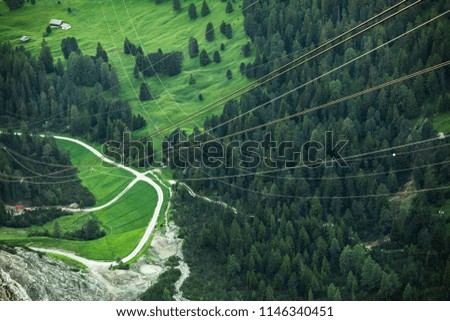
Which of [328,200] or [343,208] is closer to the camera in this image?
[343,208]

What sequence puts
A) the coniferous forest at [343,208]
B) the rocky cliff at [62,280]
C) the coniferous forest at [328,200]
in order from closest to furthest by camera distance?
the rocky cliff at [62,280] < the coniferous forest at [343,208] < the coniferous forest at [328,200]

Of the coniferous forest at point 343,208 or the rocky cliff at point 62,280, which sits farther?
the coniferous forest at point 343,208

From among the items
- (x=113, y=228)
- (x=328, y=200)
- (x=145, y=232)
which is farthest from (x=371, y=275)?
(x=113, y=228)

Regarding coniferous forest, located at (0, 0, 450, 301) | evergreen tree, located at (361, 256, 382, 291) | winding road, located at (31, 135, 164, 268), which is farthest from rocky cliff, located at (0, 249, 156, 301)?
evergreen tree, located at (361, 256, 382, 291)

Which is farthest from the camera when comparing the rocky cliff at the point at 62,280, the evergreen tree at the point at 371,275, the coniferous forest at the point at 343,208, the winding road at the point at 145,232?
the winding road at the point at 145,232

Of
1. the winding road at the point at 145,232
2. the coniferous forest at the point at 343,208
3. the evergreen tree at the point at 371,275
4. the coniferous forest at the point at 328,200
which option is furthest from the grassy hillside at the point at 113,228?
Result: the evergreen tree at the point at 371,275

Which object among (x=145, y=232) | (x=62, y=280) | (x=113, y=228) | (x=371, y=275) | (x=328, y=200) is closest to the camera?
(x=62, y=280)

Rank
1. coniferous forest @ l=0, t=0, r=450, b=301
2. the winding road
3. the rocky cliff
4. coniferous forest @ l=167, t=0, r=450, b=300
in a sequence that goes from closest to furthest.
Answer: the rocky cliff → coniferous forest @ l=167, t=0, r=450, b=300 → coniferous forest @ l=0, t=0, r=450, b=301 → the winding road

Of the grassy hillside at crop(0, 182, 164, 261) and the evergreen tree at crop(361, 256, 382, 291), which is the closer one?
the evergreen tree at crop(361, 256, 382, 291)

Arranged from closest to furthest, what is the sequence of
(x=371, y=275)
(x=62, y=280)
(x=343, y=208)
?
(x=62, y=280), (x=371, y=275), (x=343, y=208)

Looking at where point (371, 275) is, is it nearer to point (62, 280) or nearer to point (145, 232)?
point (145, 232)

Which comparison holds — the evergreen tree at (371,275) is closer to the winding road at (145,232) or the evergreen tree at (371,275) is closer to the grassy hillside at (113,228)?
the winding road at (145,232)

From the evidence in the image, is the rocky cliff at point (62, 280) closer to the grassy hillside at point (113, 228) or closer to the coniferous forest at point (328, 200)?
the coniferous forest at point (328, 200)

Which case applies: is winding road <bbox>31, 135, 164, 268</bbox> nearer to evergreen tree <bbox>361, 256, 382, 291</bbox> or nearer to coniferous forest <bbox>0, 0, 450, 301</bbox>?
coniferous forest <bbox>0, 0, 450, 301</bbox>
